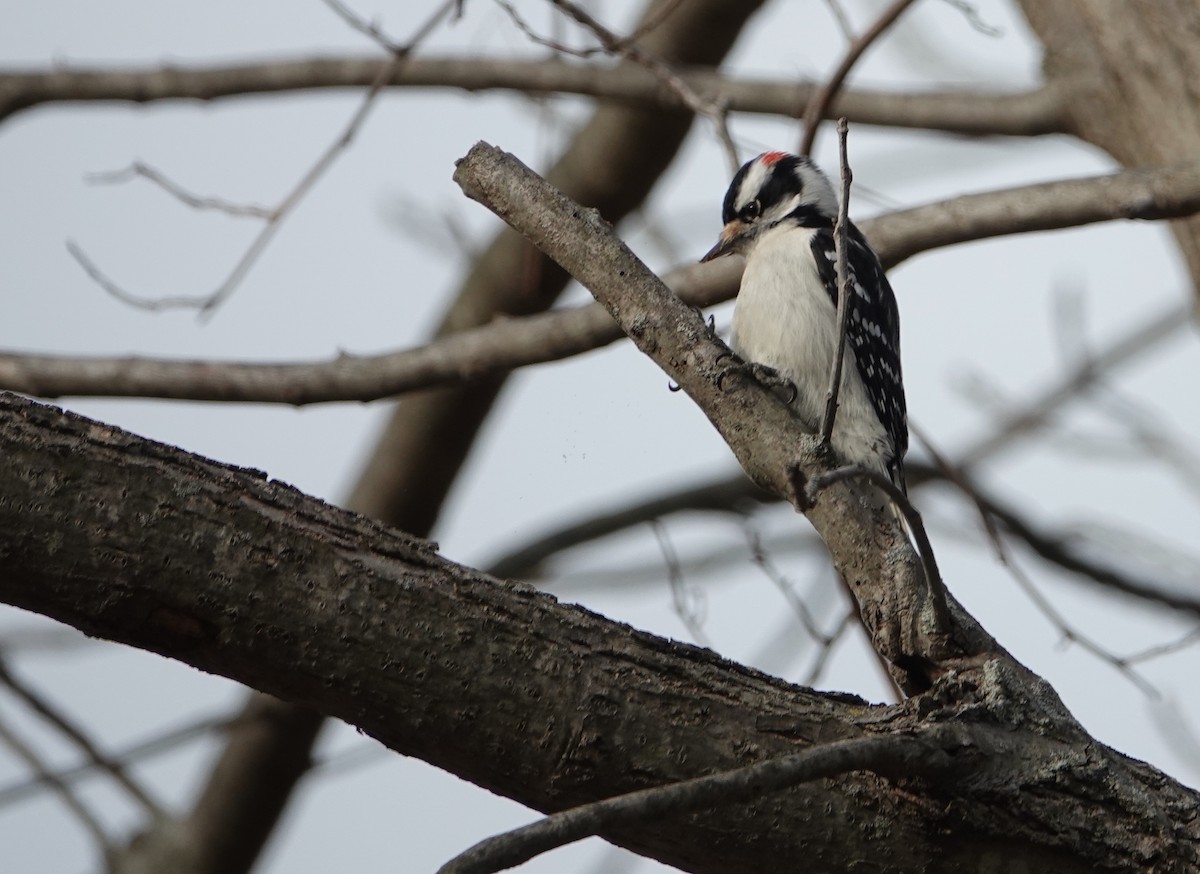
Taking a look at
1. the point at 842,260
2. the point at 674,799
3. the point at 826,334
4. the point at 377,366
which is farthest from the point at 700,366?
the point at 377,366

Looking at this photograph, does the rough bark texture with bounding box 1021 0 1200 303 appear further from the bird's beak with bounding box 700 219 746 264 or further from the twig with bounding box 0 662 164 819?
the twig with bounding box 0 662 164 819

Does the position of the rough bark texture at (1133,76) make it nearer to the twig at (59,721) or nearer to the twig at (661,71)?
the twig at (661,71)

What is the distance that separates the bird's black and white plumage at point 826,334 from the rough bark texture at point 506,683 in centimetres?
182

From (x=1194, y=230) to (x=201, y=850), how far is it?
4918 millimetres

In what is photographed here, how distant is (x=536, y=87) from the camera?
211 inches

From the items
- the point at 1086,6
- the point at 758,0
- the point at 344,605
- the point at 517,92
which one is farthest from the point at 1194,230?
the point at 344,605

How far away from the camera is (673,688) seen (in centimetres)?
241

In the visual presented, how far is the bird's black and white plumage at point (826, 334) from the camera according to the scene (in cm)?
438

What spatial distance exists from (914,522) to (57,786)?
15.6ft

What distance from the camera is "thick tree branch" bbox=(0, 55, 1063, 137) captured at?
536 centimetres

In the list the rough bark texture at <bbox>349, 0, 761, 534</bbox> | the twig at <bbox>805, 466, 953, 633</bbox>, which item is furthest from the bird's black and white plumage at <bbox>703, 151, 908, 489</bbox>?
the twig at <bbox>805, 466, 953, 633</bbox>

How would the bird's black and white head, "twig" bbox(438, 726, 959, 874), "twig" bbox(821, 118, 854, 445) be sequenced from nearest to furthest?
"twig" bbox(438, 726, 959, 874), "twig" bbox(821, 118, 854, 445), the bird's black and white head

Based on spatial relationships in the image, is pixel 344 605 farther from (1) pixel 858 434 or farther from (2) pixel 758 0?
(2) pixel 758 0

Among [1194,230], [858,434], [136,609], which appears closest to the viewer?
[136,609]
